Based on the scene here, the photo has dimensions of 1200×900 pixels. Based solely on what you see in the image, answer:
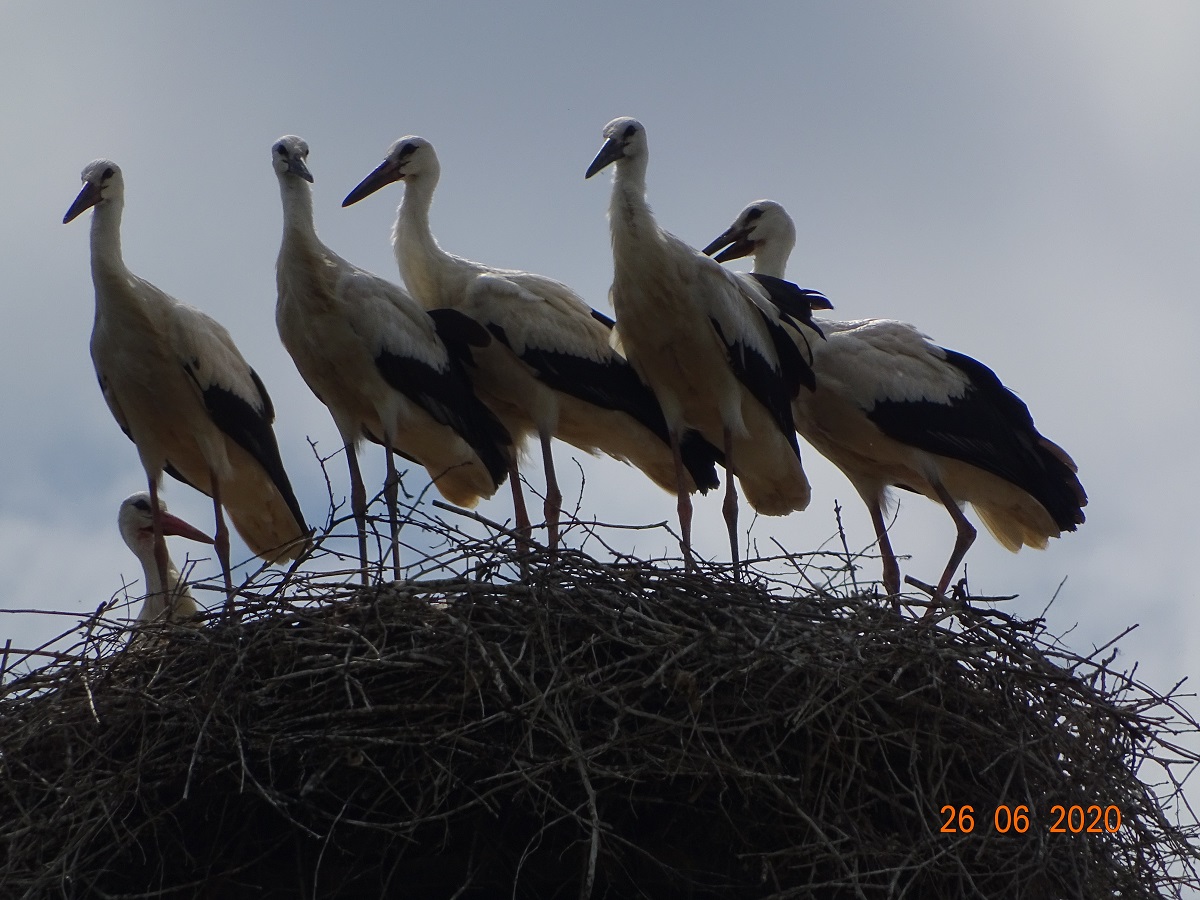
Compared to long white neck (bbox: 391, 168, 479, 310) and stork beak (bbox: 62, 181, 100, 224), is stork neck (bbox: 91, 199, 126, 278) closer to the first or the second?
stork beak (bbox: 62, 181, 100, 224)

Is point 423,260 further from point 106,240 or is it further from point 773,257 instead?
point 773,257

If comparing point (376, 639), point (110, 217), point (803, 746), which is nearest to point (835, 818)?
point (803, 746)

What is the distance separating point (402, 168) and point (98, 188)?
1396mm

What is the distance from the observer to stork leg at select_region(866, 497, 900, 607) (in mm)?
8453

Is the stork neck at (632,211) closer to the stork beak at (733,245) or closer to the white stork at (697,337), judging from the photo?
the white stork at (697,337)

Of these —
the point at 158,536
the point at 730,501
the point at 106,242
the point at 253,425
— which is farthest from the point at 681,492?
the point at 106,242

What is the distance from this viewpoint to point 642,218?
783cm

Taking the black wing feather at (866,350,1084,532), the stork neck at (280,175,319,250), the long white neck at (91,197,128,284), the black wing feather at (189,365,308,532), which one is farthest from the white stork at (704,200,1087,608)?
the long white neck at (91,197,128,284)

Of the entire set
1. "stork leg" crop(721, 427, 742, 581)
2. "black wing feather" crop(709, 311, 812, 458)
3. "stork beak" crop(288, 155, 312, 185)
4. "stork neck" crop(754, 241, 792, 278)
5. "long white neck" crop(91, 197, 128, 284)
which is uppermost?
"stork neck" crop(754, 241, 792, 278)

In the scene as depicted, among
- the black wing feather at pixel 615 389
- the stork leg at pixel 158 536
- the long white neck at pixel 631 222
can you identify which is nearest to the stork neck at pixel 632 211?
the long white neck at pixel 631 222

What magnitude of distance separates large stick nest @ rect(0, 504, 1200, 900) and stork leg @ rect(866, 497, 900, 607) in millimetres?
2427

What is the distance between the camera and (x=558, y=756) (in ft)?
17.7

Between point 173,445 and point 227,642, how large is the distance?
Answer: 2504mm

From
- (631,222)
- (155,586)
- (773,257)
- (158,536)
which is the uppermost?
(773,257)
